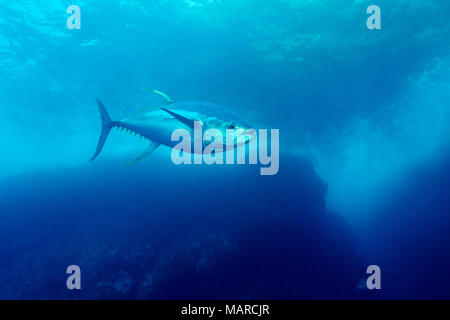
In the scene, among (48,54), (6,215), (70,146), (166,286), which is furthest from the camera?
(70,146)

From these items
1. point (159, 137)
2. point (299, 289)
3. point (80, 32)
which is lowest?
point (299, 289)

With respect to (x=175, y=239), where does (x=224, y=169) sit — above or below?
above

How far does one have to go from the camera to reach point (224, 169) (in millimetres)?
17359

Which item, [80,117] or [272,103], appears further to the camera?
[80,117]

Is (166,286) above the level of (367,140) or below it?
below

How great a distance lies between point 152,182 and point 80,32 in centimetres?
996

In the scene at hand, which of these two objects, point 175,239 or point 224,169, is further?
point 224,169

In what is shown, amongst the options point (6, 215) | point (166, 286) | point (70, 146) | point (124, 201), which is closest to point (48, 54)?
point (6, 215)

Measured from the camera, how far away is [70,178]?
16438 millimetres

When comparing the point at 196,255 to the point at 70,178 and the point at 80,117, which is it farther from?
the point at 80,117

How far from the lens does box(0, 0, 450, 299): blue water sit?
7523 millimetres

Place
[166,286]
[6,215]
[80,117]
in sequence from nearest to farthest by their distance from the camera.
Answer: [166,286] → [6,215] → [80,117]

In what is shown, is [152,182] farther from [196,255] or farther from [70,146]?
[70,146]

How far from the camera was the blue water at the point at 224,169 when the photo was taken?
752 centimetres
